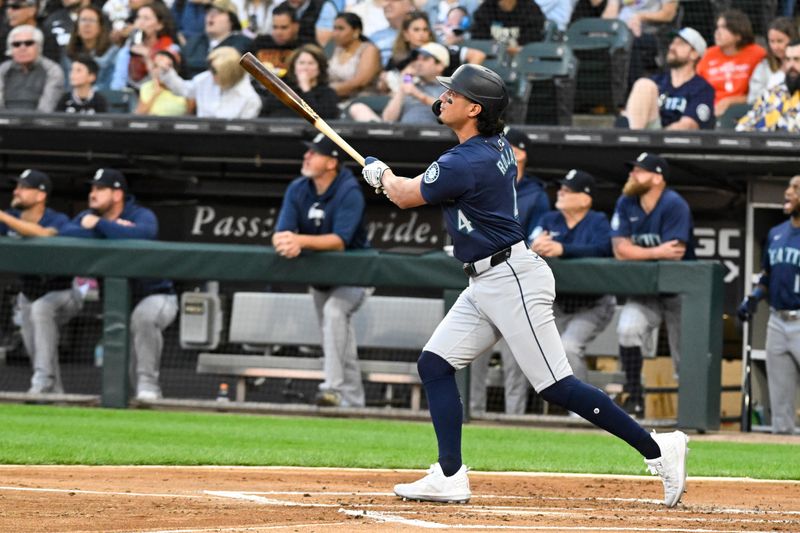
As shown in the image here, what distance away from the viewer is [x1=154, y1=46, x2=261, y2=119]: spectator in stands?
12273 mm

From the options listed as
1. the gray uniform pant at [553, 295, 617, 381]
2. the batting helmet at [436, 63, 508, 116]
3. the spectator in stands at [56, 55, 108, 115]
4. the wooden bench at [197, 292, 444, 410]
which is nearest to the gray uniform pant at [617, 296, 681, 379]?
the gray uniform pant at [553, 295, 617, 381]

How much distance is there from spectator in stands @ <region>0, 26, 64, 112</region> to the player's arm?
2.60 metres

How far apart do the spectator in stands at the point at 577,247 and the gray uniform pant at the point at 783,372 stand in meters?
1.15

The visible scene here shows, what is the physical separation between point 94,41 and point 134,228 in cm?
397

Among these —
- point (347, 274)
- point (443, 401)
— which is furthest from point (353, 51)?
point (443, 401)

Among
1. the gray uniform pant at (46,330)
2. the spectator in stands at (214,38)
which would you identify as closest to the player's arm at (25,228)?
the gray uniform pant at (46,330)

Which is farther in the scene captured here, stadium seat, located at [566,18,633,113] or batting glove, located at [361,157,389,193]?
stadium seat, located at [566,18,633,113]

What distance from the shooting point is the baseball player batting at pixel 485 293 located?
5.52 m

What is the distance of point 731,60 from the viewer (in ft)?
39.6

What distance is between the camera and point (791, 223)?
10.1 metres

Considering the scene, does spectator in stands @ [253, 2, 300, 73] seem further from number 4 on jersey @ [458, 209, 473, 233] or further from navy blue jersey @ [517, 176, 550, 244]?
number 4 on jersey @ [458, 209, 473, 233]

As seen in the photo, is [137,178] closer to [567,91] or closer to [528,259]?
[567,91]

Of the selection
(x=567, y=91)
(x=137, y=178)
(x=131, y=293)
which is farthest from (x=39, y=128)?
(x=567, y=91)

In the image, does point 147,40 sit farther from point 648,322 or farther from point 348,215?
point 648,322
